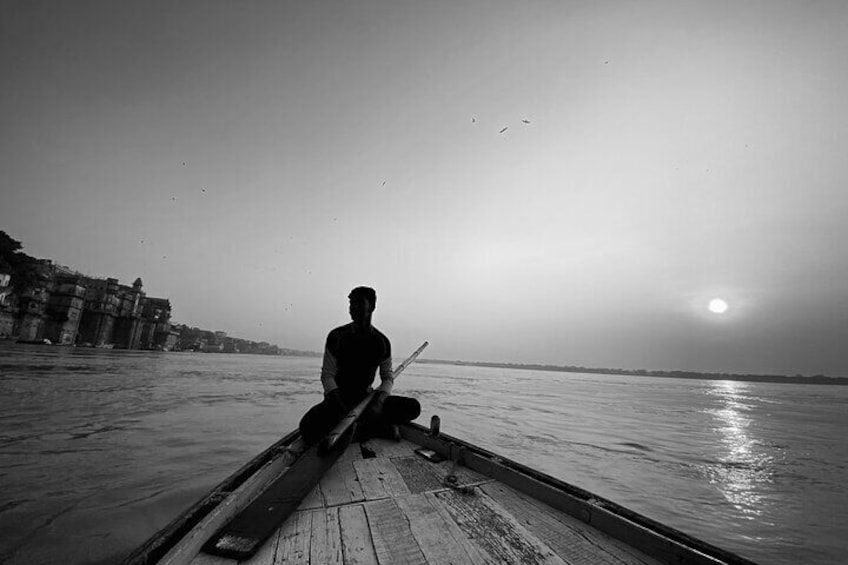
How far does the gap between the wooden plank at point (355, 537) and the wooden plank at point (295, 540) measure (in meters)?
0.22

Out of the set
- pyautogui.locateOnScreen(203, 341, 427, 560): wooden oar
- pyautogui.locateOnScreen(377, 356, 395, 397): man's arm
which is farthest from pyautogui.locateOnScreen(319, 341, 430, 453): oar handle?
pyautogui.locateOnScreen(377, 356, 395, 397): man's arm

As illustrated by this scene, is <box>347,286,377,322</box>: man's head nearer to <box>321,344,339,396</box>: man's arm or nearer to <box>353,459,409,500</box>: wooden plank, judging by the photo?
<box>321,344,339,396</box>: man's arm

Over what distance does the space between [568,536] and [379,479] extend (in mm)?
1751

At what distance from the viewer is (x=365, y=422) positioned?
4.89 meters

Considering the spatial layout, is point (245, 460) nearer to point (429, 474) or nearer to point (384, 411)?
point (384, 411)

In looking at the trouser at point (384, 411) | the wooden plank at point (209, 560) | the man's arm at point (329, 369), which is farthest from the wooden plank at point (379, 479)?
the man's arm at point (329, 369)

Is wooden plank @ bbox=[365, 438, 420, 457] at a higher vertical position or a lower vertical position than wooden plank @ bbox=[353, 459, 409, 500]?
lower

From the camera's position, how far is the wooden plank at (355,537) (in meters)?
1.91

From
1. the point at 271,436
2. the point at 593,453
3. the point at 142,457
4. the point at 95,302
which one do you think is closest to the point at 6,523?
the point at 142,457

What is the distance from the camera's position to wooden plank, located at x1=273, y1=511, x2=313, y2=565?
1.87 meters

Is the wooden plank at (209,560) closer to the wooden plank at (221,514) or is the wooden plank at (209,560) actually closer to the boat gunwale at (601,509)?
the wooden plank at (221,514)

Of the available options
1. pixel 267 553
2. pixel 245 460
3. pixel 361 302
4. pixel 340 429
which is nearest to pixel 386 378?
pixel 361 302

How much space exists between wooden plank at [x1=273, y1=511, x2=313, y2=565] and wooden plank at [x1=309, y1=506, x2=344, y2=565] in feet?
0.12

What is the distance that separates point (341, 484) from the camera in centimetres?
305
